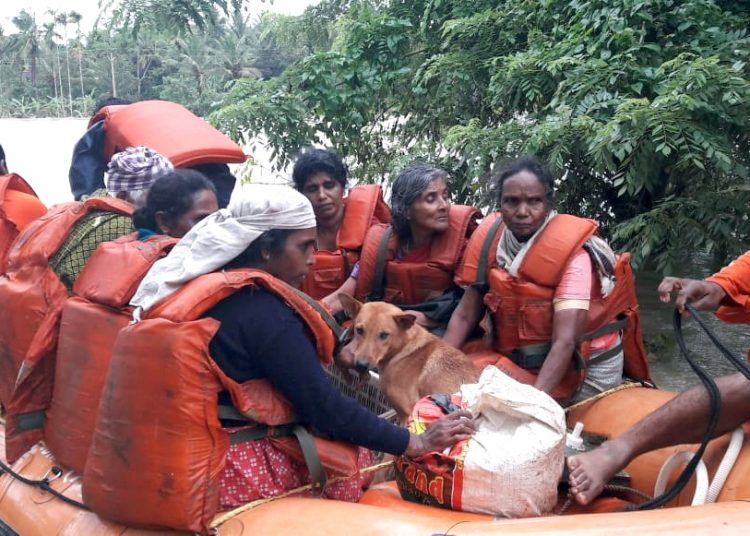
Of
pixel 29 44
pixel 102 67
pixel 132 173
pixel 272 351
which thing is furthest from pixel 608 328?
pixel 29 44

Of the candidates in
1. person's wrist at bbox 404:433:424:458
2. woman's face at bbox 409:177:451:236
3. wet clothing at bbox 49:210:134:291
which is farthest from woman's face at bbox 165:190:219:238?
person's wrist at bbox 404:433:424:458

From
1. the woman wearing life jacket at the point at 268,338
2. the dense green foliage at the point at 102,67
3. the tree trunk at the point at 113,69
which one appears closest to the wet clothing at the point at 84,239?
the woman wearing life jacket at the point at 268,338

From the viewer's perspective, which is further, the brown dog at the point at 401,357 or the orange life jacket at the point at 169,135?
the orange life jacket at the point at 169,135

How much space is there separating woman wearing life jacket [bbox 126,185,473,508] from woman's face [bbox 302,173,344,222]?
1.77 m

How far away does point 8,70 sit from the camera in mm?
42531

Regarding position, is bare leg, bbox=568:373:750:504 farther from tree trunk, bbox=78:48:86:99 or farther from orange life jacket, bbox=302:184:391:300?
tree trunk, bbox=78:48:86:99

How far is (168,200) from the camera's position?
12.3 feet

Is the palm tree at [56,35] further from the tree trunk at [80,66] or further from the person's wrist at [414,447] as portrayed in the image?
the person's wrist at [414,447]

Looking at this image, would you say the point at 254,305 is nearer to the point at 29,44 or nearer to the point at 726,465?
the point at 726,465

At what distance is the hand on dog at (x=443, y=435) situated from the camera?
284cm

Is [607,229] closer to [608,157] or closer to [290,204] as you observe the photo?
[608,157]

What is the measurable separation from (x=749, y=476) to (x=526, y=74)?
3.81 m

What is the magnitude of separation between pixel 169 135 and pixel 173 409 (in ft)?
11.0

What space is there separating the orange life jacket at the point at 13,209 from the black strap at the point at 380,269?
205cm
